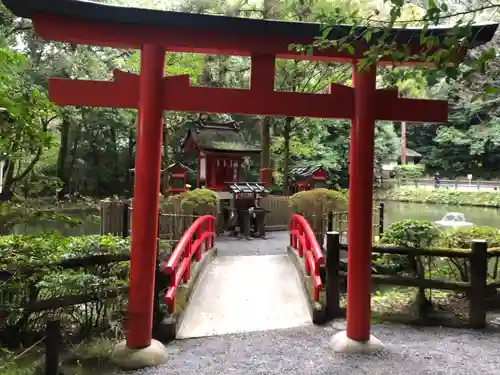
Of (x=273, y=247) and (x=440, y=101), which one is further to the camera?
(x=273, y=247)

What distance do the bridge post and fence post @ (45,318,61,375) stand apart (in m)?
2.75

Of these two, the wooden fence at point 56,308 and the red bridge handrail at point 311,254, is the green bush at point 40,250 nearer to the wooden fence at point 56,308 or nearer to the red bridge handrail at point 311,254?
the wooden fence at point 56,308

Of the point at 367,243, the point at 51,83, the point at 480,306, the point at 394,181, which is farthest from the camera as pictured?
the point at 394,181

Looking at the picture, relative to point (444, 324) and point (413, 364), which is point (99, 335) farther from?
point (444, 324)

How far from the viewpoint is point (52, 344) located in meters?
3.12

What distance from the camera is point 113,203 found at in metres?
8.77

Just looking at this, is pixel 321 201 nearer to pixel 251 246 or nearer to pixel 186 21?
pixel 251 246

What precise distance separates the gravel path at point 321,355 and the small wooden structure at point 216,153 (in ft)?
30.1

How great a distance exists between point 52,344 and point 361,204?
3.16 meters

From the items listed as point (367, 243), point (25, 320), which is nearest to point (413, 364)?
point (367, 243)

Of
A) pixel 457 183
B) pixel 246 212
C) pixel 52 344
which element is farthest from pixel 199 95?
pixel 457 183

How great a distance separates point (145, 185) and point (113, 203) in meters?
5.26

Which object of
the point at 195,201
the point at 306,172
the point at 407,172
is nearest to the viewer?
the point at 195,201

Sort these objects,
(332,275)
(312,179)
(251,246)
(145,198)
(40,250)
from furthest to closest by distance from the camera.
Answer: (312,179), (251,246), (332,275), (145,198), (40,250)
